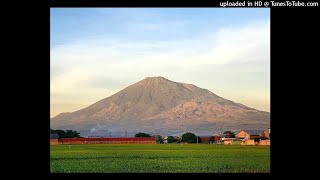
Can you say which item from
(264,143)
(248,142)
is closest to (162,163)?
(264,143)

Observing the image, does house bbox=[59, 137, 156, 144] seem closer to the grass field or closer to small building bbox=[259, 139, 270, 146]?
small building bbox=[259, 139, 270, 146]

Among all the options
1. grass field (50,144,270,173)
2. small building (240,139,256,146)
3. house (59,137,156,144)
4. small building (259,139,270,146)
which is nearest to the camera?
grass field (50,144,270,173)

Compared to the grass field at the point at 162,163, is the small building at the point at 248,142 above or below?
below

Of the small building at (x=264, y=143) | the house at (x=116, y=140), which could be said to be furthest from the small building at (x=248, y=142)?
the house at (x=116, y=140)

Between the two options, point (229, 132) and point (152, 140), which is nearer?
point (229, 132)

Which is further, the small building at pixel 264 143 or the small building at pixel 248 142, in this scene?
the small building at pixel 248 142

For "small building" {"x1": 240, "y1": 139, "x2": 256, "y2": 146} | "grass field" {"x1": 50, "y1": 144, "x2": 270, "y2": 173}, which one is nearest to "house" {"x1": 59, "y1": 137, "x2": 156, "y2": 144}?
"small building" {"x1": 240, "y1": 139, "x2": 256, "y2": 146}

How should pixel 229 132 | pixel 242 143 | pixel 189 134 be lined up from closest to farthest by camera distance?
pixel 242 143
pixel 229 132
pixel 189 134

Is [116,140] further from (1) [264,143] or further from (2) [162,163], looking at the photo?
(2) [162,163]

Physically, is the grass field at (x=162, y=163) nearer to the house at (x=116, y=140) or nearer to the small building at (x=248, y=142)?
the small building at (x=248, y=142)

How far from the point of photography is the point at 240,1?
11164mm
